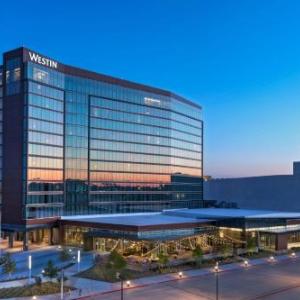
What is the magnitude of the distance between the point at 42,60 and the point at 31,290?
5288 cm

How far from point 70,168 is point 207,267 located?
42.7 metres

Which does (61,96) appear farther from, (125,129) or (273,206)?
(273,206)

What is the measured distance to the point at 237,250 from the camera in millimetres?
75750

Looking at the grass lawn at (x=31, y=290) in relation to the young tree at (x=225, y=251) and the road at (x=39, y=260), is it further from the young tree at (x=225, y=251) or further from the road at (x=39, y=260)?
the young tree at (x=225, y=251)

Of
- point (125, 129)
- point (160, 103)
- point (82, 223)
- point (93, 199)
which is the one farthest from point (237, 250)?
point (160, 103)

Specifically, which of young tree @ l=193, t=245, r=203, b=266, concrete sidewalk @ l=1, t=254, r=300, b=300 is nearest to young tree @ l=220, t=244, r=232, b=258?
concrete sidewalk @ l=1, t=254, r=300, b=300

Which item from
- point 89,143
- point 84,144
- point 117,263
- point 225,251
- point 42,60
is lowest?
point 225,251

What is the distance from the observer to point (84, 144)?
98750mm

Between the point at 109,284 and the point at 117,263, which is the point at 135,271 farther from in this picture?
the point at 117,263

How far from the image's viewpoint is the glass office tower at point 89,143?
3428 inches

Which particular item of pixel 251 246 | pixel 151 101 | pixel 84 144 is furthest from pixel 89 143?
pixel 251 246

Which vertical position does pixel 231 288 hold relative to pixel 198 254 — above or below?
below

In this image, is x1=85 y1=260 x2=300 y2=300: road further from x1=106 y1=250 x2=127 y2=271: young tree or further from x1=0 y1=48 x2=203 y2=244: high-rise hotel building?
x1=0 y1=48 x2=203 y2=244: high-rise hotel building

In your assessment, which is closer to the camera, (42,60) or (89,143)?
(42,60)
